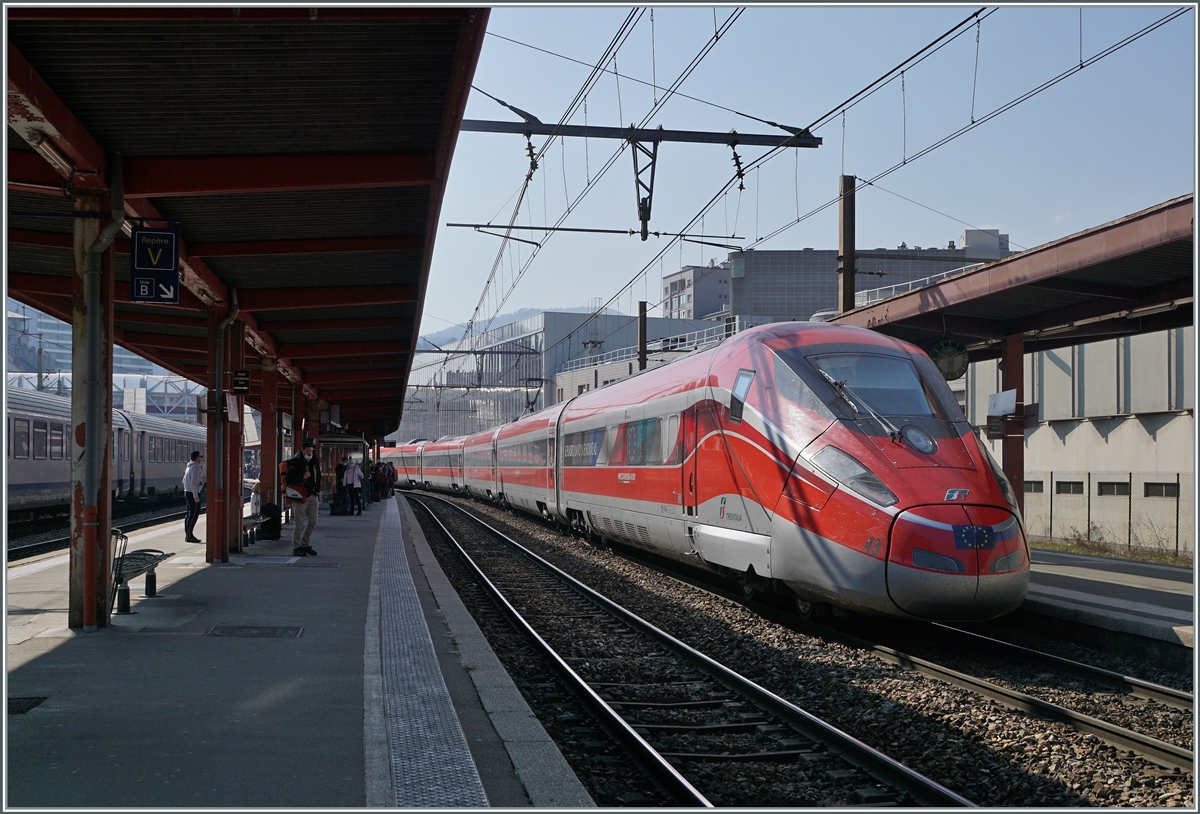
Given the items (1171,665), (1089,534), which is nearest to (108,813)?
(1171,665)

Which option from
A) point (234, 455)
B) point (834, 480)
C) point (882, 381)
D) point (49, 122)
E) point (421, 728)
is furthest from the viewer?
point (234, 455)

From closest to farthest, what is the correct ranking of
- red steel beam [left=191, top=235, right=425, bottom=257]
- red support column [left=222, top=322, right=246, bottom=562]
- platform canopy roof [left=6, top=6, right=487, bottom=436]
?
platform canopy roof [left=6, top=6, right=487, bottom=436], red steel beam [left=191, top=235, right=425, bottom=257], red support column [left=222, top=322, right=246, bottom=562]

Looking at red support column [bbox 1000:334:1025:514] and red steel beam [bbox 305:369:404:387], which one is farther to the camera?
red steel beam [bbox 305:369:404:387]

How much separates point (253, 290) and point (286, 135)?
7.32m

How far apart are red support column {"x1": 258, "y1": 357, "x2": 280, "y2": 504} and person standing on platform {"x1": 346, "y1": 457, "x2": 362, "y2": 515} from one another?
28.4 ft

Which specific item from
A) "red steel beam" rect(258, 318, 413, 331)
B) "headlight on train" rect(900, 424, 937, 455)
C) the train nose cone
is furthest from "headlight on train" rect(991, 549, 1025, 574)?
"red steel beam" rect(258, 318, 413, 331)

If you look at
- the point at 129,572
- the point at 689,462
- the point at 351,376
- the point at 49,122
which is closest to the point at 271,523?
the point at 129,572

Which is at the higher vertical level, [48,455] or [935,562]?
[48,455]

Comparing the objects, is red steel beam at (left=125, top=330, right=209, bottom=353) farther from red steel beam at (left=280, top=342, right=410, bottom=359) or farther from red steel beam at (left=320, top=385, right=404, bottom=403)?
red steel beam at (left=320, top=385, right=404, bottom=403)

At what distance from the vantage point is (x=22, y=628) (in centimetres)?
908

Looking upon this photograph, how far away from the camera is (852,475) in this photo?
9203 millimetres

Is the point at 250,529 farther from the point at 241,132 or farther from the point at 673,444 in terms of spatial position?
the point at 241,132

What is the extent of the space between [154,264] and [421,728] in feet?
19.7

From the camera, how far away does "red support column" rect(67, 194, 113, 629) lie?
9.07 metres
